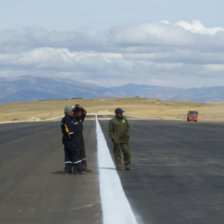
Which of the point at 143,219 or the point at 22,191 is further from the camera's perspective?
the point at 22,191

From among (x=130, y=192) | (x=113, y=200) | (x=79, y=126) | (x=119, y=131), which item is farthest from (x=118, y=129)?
(x=113, y=200)

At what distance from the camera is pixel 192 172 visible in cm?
1364

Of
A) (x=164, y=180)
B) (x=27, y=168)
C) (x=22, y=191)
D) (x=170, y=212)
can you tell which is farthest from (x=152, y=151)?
(x=170, y=212)

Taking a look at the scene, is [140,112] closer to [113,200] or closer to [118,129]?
[118,129]

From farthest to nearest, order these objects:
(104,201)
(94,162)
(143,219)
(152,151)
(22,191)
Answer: (152,151)
(94,162)
(22,191)
(104,201)
(143,219)

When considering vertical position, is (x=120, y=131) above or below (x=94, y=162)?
above

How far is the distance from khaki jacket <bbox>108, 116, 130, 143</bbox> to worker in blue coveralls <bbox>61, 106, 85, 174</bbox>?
984mm

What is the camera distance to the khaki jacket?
536 inches

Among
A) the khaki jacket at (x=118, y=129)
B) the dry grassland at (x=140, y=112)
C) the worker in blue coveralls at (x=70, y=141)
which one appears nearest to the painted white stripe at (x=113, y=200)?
the worker in blue coveralls at (x=70, y=141)

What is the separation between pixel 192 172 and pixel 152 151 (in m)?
7.12

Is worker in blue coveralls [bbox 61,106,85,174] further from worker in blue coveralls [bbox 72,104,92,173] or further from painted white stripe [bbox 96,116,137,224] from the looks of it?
painted white stripe [bbox 96,116,137,224]

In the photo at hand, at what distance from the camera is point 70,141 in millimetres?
13125

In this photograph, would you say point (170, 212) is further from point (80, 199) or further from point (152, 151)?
point (152, 151)

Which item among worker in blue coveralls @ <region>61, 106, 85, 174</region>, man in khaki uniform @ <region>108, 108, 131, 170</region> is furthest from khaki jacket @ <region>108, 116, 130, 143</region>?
worker in blue coveralls @ <region>61, 106, 85, 174</region>
